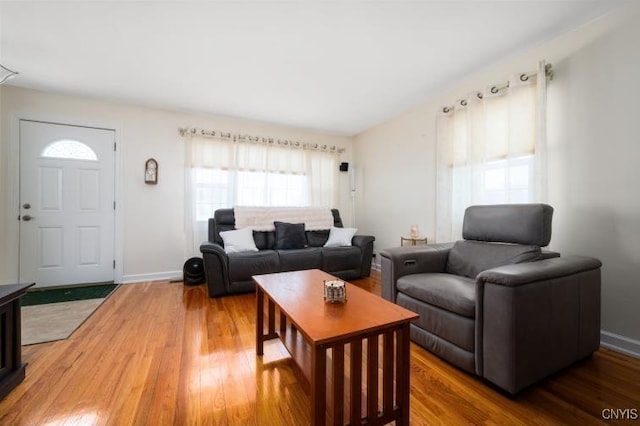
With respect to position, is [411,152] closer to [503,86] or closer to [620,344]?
[503,86]

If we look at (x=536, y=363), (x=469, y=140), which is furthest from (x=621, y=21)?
(x=536, y=363)

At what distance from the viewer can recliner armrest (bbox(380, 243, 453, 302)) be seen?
6.51 feet

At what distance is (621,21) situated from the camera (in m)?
1.70

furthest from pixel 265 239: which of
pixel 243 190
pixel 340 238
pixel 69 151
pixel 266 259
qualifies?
pixel 69 151

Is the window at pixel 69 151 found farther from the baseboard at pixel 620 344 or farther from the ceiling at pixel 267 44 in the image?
the baseboard at pixel 620 344

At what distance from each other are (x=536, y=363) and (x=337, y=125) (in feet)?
12.0

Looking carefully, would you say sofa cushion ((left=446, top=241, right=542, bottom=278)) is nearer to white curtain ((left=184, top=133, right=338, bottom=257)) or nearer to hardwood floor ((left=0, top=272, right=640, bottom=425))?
hardwood floor ((left=0, top=272, right=640, bottom=425))

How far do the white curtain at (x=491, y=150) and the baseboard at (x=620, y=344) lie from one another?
3.41 ft

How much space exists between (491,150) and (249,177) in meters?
3.14

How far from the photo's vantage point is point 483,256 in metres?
1.94

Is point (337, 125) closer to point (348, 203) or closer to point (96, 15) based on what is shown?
point (348, 203)

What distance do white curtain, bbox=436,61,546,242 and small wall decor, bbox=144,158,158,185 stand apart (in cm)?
365

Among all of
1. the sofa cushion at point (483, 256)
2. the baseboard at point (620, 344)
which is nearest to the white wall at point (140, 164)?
the sofa cushion at point (483, 256)

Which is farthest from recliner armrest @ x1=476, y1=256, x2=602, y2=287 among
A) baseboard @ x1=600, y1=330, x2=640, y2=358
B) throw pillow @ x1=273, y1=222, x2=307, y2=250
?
throw pillow @ x1=273, y1=222, x2=307, y2=250
